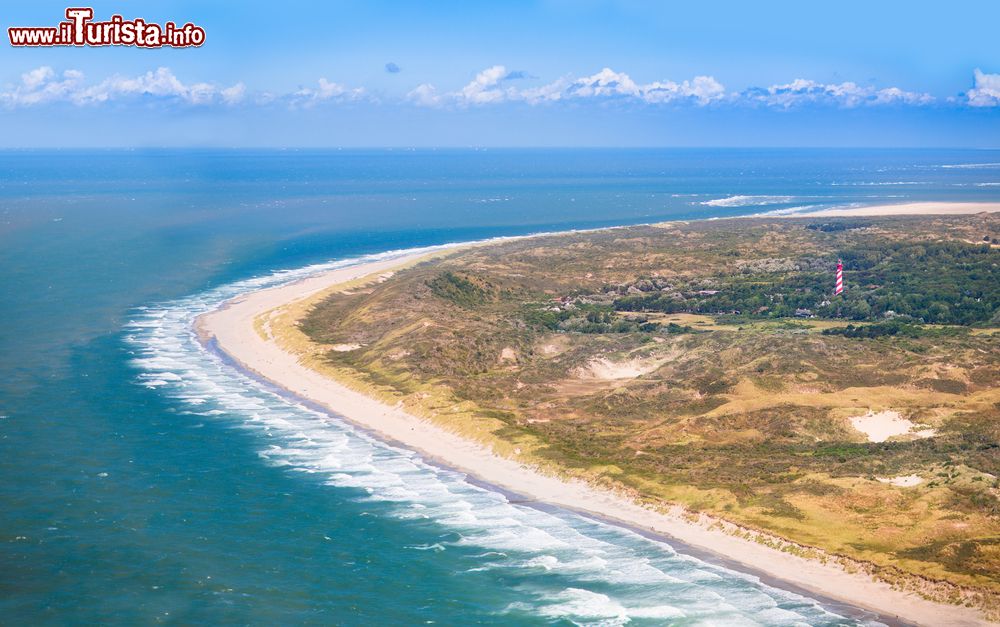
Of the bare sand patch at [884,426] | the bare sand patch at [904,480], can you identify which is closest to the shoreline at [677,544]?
the bare sand patch at [904,480]

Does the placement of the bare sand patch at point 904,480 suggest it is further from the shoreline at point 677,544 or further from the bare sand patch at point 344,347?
the bare sand patch at point 344,347

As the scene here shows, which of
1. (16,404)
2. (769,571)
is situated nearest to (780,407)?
(769,571)

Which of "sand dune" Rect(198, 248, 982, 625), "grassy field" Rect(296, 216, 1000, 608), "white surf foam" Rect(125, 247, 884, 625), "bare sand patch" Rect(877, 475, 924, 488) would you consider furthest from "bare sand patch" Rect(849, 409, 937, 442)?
"white surf foam" Rect(125, 247, 884, 625)

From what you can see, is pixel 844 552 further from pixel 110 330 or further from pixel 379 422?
pixel 110 330

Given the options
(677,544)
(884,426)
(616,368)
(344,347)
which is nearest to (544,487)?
(677,544)

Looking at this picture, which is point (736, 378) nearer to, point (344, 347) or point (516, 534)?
point (516, 534)

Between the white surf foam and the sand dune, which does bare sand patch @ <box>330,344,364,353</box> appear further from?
the white surf foam
